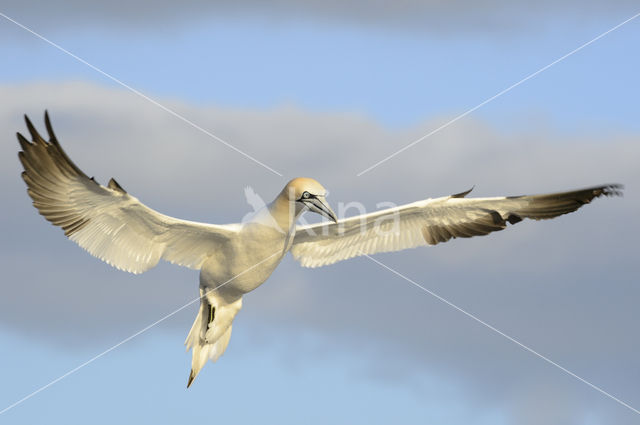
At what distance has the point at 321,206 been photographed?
681 inches

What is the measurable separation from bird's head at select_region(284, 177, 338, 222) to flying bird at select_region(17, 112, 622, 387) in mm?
16

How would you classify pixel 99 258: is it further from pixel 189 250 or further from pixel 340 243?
pixel 340 243

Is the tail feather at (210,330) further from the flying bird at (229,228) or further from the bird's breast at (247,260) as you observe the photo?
the bird's breast at (247,260)

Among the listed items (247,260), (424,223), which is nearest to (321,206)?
(247,260)

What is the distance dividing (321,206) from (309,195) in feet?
0.85

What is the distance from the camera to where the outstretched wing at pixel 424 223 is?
18.9 m

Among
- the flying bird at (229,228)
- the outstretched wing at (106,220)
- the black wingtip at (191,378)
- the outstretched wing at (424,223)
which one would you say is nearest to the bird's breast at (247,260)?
the flying bird at (229,228)

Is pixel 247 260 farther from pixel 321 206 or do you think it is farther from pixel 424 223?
pixel 424 223

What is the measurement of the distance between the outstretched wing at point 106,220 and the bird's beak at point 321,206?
147 cm

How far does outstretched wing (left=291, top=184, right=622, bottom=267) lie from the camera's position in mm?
18922

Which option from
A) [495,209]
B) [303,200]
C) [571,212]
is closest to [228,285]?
[303,200]

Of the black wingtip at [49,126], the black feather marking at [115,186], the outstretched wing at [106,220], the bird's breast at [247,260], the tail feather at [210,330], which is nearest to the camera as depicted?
the black wingtip at [49,126]

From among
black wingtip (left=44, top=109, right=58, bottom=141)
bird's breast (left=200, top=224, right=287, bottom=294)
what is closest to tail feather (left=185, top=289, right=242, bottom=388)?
bird's breast (left=200, top=224, right=287, bottom=294)

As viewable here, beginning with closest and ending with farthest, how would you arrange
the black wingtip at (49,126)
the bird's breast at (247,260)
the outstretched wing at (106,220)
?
1. the black wingtip at (49,126)
2. the outstretched wing at (106,220)
3. the bird's breast at (247,260)
